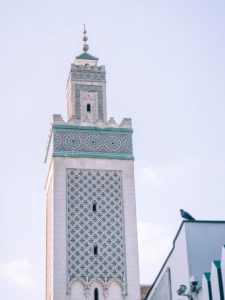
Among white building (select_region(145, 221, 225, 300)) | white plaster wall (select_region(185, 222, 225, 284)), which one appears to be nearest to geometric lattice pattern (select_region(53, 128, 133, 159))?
white building (select_region(145, 221, 225, 300))

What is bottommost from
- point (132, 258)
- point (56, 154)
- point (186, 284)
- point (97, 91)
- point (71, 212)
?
point (186, 284)

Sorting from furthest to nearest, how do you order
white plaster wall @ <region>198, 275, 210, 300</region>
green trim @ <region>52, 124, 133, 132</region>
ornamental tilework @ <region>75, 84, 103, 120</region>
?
1. ornamental tilework @ <region>75, 84, 103, 120</region>
2. green trim @ <region>52, 124, 133, 132</region>
3. white plaster wall @ <region>198, 275, 210, 300</region>

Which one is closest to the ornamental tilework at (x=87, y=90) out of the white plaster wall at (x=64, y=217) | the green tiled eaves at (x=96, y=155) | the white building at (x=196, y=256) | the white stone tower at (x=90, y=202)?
the white stone tower at (x=90, y=202)

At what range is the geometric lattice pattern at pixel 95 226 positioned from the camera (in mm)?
17406

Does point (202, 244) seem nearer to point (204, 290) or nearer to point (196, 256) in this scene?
point (196, 256)

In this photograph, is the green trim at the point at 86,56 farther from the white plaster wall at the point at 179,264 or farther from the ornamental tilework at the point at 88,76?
the white plaster wall at the point at 179,264

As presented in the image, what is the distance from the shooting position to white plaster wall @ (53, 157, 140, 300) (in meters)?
17.3

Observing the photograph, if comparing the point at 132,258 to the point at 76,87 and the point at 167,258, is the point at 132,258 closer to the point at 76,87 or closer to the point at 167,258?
the point at 76,87

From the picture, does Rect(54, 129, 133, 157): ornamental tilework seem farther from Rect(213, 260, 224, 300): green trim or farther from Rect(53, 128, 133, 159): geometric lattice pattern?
Rect(213, 260, 224, 300): green trim

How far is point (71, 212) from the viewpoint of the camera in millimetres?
17906

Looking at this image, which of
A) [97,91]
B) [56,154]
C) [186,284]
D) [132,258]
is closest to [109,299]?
Answer: [132,258]

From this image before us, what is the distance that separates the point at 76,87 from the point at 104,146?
5.91ft

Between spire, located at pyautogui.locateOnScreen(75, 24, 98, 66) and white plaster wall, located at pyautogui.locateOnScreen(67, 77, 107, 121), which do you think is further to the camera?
spire, located at pyautogui.locateOnScreen(75, 24, 98, 66)

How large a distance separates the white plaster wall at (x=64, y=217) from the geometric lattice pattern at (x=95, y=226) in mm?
116
